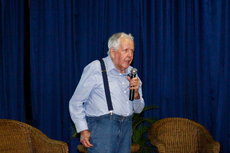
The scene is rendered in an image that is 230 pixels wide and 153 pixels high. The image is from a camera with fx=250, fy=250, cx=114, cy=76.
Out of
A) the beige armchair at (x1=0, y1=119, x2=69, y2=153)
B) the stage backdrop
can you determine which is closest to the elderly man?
the beige armchair at (x1=0, y1=119, x2=69, y2=153)

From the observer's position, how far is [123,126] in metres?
1.89

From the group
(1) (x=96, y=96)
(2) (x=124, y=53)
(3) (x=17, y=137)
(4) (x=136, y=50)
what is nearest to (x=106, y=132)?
(1) (x=96, y=96)

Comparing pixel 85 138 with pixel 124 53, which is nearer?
pixel 85 138

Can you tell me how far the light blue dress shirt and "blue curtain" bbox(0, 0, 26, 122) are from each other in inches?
75.4

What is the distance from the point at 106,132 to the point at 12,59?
7.43ft

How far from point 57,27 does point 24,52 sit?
590mm

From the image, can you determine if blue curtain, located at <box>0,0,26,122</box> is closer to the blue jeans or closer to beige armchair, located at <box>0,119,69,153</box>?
beige armchair, located at <box>0,119,69,153</box>

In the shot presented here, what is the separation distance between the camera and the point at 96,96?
1859mm

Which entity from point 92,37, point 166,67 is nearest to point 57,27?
point 92,37

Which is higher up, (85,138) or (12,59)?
(12,59)

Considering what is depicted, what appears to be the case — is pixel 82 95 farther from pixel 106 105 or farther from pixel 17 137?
pixel 17 137

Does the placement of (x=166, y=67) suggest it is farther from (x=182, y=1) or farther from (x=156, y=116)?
(x=182, y=1)

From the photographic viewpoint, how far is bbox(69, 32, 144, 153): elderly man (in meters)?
1.79

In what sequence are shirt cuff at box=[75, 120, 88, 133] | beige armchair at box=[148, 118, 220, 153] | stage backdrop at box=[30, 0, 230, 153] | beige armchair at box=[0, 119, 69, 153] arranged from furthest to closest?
stage backdrop at box=[30, 0, 230, 153]
beige armchair at box=[148, 118, 220, 153]
beige armchair at box=[0, 119, 69, 153]
shirt cuff at box=[75, 120, 88, 133]
